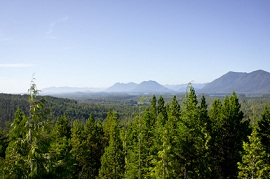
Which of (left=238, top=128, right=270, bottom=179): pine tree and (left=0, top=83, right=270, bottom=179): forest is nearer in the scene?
(left=0, top=83, right=270, bottom=179): forest

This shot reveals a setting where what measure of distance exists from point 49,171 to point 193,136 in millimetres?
16497

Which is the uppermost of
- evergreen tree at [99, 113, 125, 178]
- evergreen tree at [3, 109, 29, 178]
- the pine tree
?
evergreen tree at [3, 109, 29, 178]

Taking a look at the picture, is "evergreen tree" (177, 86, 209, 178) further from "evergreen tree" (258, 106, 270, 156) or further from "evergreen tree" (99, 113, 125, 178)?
"evergreen tree" (99, 113, 125, 178)

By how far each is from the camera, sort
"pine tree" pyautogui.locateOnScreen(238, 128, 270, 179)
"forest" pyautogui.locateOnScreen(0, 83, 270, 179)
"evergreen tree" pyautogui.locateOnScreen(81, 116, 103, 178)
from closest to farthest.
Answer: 1. "forest" pyautogui.locateOnScreen(0, 83, 270, 179)
2. "pine tree" pyautogui.locateOnScreen(238, 128, 270, 179)
3. "evergreen tree" pyautogui.locateOnScreen(81, 116, 103, 178)

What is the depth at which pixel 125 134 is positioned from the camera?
41.4 meters

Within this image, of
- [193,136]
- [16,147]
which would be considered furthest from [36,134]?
[193,136]

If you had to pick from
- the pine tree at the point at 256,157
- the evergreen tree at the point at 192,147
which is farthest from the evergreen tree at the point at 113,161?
the pine tree at the point at 256,157

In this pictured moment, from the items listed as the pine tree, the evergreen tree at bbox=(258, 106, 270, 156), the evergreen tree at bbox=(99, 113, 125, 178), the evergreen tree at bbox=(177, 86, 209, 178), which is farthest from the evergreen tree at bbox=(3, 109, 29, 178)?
the evergreen tree at bbox=(258, 106, 270, 156)

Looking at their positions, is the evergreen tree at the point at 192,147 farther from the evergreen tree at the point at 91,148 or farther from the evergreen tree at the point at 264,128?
the evergreen tree at the point at 91,148

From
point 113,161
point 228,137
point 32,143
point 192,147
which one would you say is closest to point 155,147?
point 192,147

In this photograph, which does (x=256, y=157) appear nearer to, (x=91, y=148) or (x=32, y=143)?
(x=32, y=143)

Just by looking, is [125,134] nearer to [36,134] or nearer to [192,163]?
[192,163]

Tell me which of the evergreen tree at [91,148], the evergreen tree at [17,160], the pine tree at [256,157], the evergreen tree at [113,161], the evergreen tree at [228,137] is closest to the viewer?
the evergreen tree at [17,160]

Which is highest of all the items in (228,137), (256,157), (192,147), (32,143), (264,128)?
(32,143)
